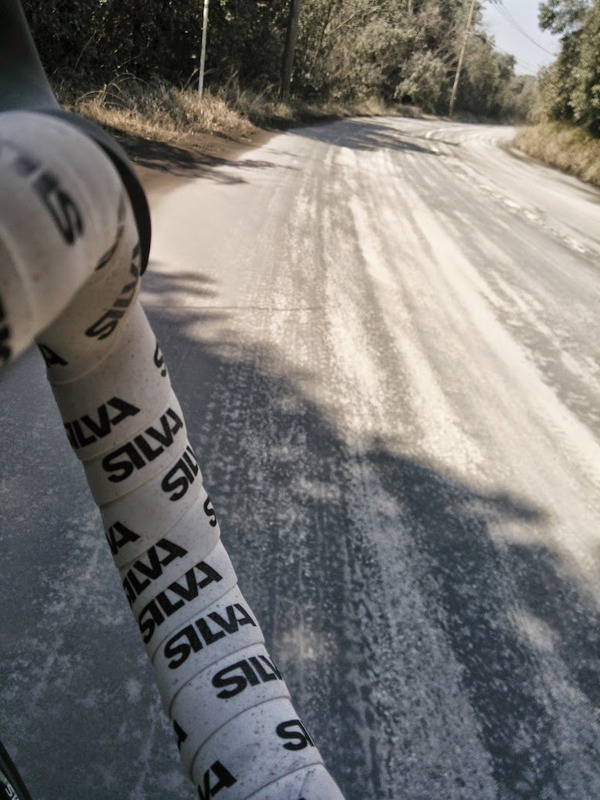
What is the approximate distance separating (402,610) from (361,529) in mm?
399

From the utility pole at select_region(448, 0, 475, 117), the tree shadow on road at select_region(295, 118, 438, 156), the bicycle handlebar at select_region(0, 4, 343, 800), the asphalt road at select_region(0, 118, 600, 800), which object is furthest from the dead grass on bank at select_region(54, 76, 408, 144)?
the utility pole at select_region(448, 0, 475, 117)

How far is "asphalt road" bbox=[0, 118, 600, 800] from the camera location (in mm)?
1636

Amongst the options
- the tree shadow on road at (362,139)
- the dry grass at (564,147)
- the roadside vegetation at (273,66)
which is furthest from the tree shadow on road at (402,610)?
the dry grass at (564,147)

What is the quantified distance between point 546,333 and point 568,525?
2221 millimetres

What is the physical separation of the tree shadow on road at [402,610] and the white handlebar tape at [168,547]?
1119mm

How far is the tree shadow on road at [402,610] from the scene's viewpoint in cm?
167

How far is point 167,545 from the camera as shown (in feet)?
2.18

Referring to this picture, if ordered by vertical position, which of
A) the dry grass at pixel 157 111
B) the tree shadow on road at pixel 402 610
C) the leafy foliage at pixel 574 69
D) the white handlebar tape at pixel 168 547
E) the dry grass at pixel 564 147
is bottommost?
the tree shadow on road at pixel 402 610

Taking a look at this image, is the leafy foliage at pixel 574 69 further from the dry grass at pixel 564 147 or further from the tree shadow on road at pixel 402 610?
the tree shadow on road at pixel 402 610

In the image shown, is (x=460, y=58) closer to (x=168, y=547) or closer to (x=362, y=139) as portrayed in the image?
(x=362, y=139)

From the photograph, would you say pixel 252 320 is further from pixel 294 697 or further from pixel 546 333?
pixel 294 697

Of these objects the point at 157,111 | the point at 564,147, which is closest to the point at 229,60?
the point at 157,111

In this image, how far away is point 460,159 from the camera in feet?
46.3

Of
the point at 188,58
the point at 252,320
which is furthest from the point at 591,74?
the point at 252,320
